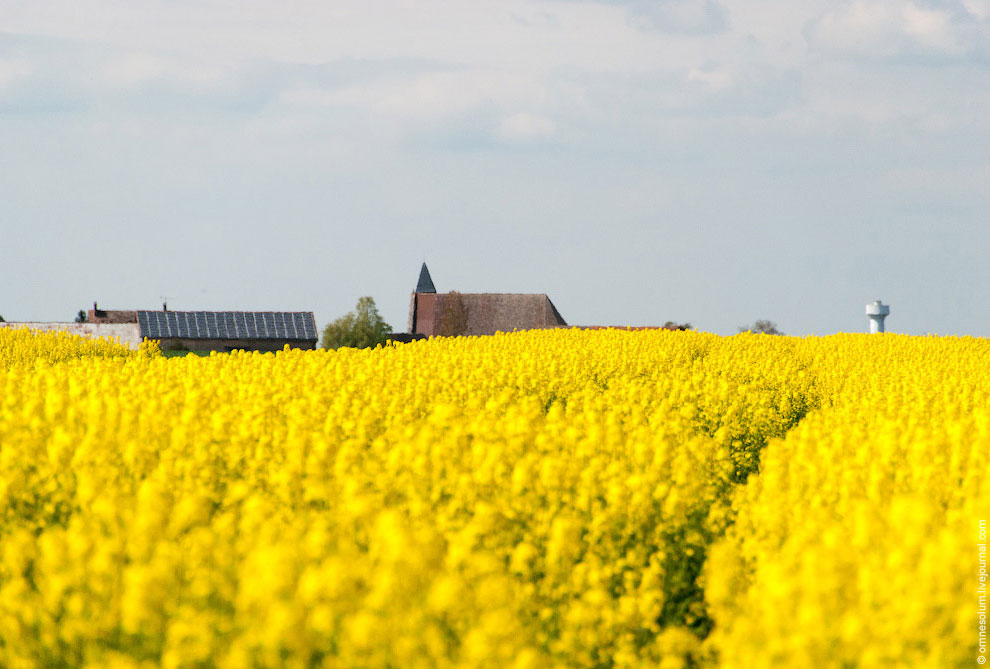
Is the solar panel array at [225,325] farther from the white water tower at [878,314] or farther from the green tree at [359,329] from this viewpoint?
the white water tower at [878,314]

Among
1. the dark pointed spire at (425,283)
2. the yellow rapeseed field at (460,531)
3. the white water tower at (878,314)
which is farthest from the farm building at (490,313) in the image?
the yellow rapeseed field at (460,531)

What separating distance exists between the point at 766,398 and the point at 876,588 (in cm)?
828

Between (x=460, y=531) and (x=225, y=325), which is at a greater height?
(x=225, y=325)

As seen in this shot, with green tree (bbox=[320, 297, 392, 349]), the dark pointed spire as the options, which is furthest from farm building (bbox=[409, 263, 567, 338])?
the dark pointed spire

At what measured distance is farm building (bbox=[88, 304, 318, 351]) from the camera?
60281 mm

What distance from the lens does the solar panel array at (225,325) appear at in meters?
60.8

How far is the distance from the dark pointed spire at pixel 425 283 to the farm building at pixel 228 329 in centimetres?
1832

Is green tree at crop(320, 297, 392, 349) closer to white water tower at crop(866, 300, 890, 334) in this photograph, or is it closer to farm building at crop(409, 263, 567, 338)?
farm building at crop(409, 263, 567, 338)

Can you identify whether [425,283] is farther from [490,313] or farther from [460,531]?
[460,531]

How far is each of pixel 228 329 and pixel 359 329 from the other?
909 cm

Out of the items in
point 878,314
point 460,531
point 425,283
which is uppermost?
point 425,283

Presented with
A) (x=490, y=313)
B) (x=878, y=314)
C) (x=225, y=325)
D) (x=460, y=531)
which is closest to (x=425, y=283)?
(x=490, y=313)

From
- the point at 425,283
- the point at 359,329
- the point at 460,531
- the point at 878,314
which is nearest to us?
the point at 460,531

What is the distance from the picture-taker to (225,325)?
6181 centimetres
